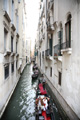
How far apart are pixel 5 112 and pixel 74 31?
657 centimetres

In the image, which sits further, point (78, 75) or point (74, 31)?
point (74, 31)

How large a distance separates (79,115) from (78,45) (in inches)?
124

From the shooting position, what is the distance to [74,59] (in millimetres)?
5051

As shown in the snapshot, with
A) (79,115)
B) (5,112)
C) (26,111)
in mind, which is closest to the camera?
(79,115)

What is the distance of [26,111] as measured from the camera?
7188mm

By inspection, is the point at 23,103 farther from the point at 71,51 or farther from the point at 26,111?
the point at 71,51

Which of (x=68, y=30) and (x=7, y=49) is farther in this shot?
(x=7, y=49)

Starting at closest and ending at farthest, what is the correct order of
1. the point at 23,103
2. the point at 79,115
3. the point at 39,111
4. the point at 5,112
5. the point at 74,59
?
the point at 79,115, the point at 74,59, the point at 39,111, the point at 5,112, the point at 23,103

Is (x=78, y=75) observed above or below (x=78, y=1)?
below

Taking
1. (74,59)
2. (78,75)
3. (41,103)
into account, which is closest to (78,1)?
(74,59)

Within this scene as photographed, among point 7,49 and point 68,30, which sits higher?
point 68,30

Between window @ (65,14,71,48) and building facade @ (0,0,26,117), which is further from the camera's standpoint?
building facade @ (0,0,26,117)

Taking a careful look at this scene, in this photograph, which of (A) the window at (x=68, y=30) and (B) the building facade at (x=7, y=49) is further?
(B) the building facade at (x=7, y=49)

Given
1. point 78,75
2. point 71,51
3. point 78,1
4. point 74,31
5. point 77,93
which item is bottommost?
point 77,93
